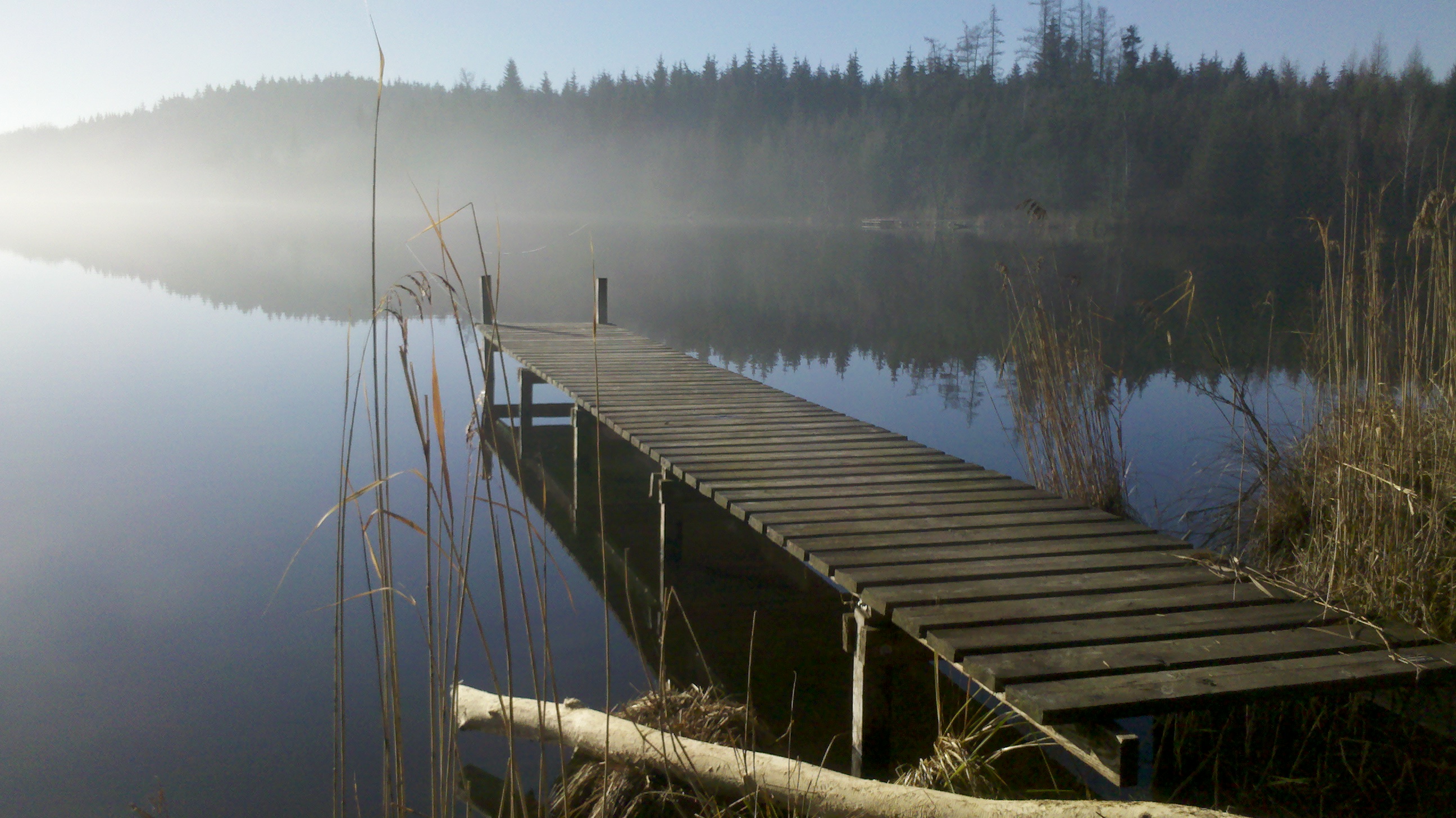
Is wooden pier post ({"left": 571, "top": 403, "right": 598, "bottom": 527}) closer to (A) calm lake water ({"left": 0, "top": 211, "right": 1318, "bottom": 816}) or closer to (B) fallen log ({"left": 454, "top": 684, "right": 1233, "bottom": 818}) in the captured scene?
(A) calm lake water ({"left": 0, "top": 211, "right": 1318, "bottom": 816})

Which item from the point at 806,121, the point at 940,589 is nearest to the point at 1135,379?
the point at 940,589

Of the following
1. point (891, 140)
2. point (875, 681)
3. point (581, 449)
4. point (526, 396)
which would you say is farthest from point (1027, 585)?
point (891, 140)

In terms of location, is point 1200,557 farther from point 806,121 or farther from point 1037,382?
point 806,121

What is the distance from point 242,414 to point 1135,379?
25.8 ft

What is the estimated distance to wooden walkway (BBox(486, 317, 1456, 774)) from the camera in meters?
2.08

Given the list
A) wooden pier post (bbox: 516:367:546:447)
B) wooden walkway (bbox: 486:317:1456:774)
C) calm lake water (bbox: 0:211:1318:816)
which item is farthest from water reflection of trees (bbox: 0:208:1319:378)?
wooden pier post (bbox: 516:367:546:447)

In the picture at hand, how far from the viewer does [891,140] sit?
46375 mm

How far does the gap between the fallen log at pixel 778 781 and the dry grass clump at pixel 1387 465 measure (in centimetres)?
114

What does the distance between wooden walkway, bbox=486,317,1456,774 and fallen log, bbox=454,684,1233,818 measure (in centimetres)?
21

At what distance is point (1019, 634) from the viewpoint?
2.28m

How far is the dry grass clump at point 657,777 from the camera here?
2.27 m

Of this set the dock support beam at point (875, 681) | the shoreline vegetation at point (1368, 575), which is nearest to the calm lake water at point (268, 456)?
the dock support beam at point (875, 681)

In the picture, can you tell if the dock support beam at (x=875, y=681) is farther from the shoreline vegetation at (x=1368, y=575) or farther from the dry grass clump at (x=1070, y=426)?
the dry grass clump at (x=1070, y=426)

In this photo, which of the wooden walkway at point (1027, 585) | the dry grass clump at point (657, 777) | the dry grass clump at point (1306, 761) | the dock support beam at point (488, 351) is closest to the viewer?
the dock support beam at point (488, 351)
